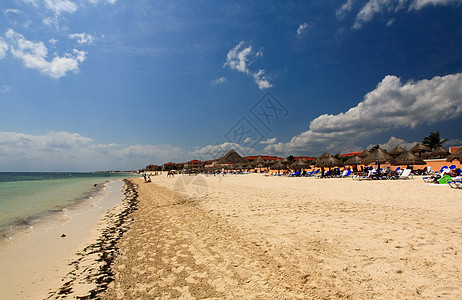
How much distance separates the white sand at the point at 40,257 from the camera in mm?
2879

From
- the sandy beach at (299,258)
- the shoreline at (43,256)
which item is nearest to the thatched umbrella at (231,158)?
the shoreline at (43,256)

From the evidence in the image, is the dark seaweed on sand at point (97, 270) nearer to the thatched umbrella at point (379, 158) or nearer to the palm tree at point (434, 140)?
the thatched umbrella at point (379, 158)

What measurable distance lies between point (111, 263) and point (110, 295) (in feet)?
3.52

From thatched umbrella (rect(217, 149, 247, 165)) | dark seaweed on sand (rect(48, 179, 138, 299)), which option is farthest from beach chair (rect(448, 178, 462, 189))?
thatched umbrella (rect(217, 149, 247, 165))

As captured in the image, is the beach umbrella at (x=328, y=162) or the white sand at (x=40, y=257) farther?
the beach umbrella at (x=328, y=162)

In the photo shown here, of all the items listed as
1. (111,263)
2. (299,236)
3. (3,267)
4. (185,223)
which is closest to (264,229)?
(299,236)

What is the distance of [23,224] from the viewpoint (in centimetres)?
673

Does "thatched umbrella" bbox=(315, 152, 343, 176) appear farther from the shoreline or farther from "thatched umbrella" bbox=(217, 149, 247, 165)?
the shoreline

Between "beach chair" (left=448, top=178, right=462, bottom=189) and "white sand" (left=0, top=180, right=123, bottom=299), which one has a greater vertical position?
"beach chair" (left=448, top=178, right=462, bottom=189)

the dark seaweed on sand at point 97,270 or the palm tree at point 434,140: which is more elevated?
the palm tree at point 434,140

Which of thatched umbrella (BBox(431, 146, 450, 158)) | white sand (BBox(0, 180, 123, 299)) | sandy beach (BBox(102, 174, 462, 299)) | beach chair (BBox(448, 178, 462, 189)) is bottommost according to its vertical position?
white sand (BBox(0, 180, 123, 299))

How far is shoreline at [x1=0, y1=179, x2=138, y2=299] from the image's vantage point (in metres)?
2.89

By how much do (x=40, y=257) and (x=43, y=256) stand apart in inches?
1.8

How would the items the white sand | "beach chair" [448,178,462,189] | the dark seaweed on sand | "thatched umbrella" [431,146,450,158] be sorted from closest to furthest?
1. the dark seaweed on sand
2. the white sand
3. "beach chair" [448,178,462,189]
4. "thatched umbrella" [431,146,450,158]
